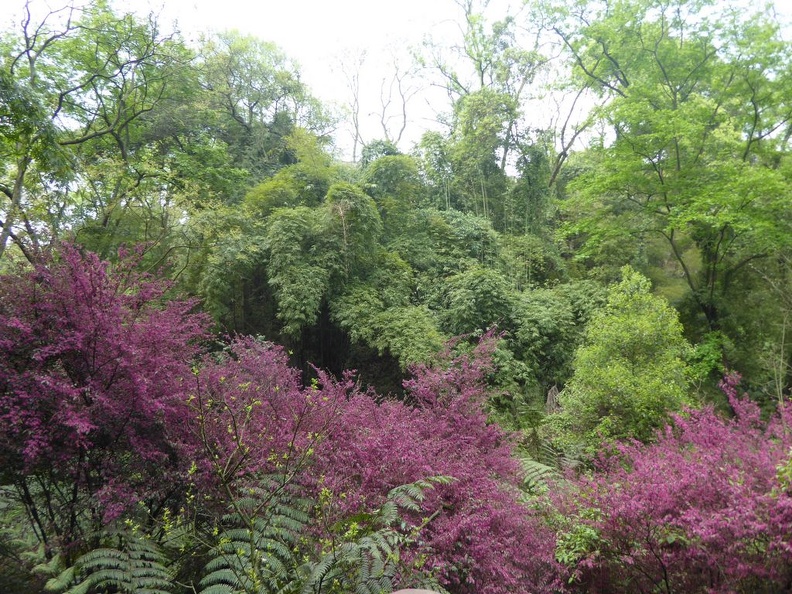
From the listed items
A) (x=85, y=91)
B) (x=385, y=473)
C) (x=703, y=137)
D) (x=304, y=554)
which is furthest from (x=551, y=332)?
(x=85, y=91)

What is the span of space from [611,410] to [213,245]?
851 centimetres

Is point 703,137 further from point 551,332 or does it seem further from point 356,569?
point 356,569

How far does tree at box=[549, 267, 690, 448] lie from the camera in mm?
6879

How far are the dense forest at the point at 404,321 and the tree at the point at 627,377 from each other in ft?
0.16

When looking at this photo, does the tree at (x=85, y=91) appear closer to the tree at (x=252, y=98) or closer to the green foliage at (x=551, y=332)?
the tree at (x=252, y=98)

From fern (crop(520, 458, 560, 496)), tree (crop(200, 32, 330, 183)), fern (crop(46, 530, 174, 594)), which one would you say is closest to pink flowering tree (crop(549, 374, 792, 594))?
fern (crop(520, 458, 560, 496))

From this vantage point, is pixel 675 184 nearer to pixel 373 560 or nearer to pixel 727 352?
pixel 727 352

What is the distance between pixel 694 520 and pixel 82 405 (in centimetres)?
419

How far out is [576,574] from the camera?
3.52 metres

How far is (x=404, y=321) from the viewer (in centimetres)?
1043

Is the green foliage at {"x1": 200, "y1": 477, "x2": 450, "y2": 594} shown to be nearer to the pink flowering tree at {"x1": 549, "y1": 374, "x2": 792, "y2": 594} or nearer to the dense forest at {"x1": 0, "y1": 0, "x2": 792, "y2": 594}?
the dense forest at {"x1": 0, "y1": 0, "x2": 792, "y2": 594}

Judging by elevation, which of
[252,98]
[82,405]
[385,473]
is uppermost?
[252,98]

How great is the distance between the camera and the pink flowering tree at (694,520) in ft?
10.0

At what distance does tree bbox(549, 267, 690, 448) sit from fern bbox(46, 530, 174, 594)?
19.4ft
